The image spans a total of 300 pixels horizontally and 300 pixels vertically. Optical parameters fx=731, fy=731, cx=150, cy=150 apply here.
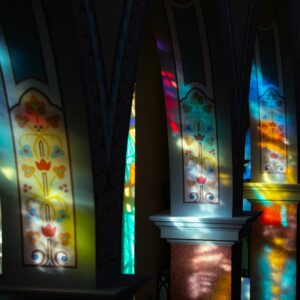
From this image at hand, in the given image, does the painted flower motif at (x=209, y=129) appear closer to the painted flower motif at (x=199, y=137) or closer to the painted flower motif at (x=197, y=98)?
the painted flower motif at (x=199, y=137)

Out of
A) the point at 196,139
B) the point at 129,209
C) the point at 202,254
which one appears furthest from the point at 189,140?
the point at 129,209

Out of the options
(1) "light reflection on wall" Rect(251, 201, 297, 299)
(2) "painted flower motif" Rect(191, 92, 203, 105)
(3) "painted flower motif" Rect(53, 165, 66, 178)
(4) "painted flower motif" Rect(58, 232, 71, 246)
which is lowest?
(1) "light reflection on wall" Rect(251, 201, 297, 299)

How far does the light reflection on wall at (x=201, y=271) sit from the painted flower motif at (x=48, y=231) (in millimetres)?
2361

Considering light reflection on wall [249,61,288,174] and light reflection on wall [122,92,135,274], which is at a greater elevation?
light reflection on wall [249,61,288,174]

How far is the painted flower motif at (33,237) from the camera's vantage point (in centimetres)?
354

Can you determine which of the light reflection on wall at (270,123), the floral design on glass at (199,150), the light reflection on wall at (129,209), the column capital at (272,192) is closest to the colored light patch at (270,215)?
the column capital at (272,192)

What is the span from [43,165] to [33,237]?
1.19 ft

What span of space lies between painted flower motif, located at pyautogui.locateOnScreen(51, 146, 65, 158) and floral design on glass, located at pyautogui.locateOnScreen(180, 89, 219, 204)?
2.33 metres

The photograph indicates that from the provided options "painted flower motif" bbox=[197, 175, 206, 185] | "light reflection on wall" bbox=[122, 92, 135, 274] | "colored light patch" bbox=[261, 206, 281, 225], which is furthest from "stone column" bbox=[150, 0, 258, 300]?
"light reflection on wall" bbox=[122, 92, 135, 274]

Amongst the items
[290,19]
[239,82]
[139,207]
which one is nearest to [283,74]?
[290,19]

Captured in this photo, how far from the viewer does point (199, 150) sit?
5758 millimetres

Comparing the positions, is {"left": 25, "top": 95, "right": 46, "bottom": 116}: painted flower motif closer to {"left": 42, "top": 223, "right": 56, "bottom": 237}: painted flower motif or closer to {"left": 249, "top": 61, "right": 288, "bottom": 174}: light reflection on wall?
{"left": 42, "top": 223, "right": 56, "bottom": 237}: painted flower motif

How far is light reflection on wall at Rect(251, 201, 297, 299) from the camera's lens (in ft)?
26.0

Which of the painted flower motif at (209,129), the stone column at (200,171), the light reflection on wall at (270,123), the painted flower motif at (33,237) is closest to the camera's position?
the painted flower motif at (33,237)
